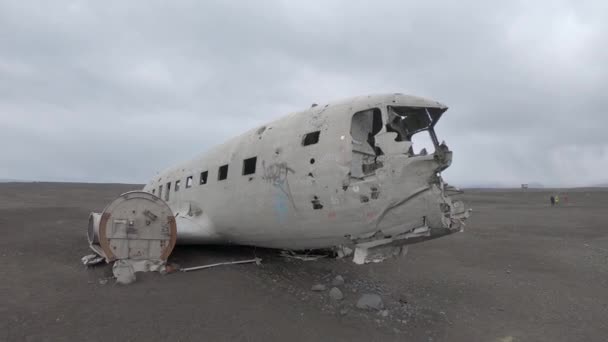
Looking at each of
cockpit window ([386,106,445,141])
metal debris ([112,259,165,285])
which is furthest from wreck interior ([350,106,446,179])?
metal debris ([112,259,165,285])

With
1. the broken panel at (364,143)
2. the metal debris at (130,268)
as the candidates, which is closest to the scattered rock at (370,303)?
the broken panel at (364,143)

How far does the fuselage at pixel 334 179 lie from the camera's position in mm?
6855

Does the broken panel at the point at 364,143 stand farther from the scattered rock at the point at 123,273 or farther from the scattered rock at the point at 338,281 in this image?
the scattered rock at the point at 123,273

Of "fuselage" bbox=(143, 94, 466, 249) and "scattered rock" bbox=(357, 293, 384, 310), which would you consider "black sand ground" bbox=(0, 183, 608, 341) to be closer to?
"scattered rock" bbox=(357, 293, 384, 310)

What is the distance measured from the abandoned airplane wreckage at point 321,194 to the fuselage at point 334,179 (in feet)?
0.07

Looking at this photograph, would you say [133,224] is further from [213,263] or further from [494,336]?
[494,336]

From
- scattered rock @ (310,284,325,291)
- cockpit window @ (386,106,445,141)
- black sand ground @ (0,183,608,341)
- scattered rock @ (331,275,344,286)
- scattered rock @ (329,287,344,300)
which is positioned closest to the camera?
black sand ground @ (0,183,608,341)

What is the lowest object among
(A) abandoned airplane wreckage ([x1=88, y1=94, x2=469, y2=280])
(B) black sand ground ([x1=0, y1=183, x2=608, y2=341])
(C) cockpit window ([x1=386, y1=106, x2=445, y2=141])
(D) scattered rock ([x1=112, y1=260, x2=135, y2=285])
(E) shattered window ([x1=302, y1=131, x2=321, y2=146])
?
(B) black sand ground ([x1=0, y1=183, x2=608, y2=341])

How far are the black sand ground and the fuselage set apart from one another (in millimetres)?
1539

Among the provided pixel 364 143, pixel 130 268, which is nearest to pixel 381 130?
pixel 364 143

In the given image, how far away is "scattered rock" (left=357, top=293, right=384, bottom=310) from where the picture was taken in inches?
327

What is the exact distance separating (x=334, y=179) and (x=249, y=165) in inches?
121

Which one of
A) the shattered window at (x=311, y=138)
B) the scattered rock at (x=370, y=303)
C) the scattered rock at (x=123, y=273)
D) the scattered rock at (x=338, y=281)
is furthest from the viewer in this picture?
the scattered rock at (x=338, y=281)

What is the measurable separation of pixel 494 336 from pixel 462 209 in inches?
109
